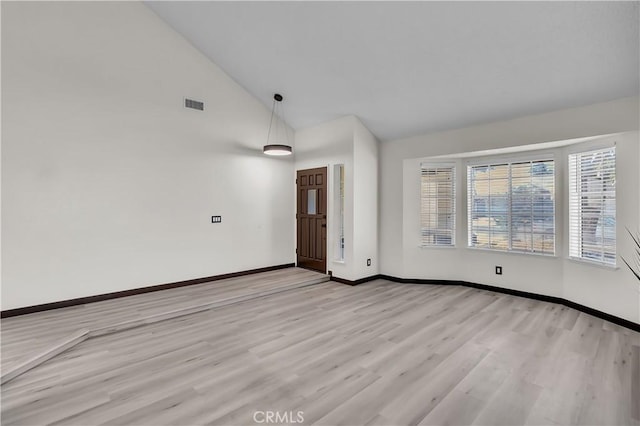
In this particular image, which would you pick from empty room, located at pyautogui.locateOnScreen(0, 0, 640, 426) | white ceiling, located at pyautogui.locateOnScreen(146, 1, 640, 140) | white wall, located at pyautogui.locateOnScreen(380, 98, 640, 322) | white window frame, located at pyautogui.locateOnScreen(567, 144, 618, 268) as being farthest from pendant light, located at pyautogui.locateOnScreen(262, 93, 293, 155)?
white window frame, located at pyautogui.locateOnScreen(567, 144, 618, 268)

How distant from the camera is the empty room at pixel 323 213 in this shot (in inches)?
97.8

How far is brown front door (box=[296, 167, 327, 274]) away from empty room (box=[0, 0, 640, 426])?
0.22 ft

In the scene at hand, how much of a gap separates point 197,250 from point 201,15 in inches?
145

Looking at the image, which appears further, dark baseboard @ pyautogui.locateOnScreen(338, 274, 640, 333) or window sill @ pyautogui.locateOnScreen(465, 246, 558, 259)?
window sill @ pyautogui.locateOnScreen(465, 246, 558, 259)

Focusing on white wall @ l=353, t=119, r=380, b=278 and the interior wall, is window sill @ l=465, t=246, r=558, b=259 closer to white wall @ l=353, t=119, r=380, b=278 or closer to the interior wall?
white wall @ l=353, t=119, r=380, b=278

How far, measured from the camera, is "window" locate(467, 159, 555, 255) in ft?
15.3

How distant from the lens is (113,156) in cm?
444

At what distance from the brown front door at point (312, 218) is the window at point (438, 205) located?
6.21 feet

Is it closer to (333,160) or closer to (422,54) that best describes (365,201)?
(333,160)

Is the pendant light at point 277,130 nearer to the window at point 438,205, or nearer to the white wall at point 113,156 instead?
the white wall at point 113,156

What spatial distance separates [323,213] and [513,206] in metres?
3.29

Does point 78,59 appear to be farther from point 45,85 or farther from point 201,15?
point 201,15

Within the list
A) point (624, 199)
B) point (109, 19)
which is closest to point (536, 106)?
point (624, 199)

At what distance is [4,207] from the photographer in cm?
367
